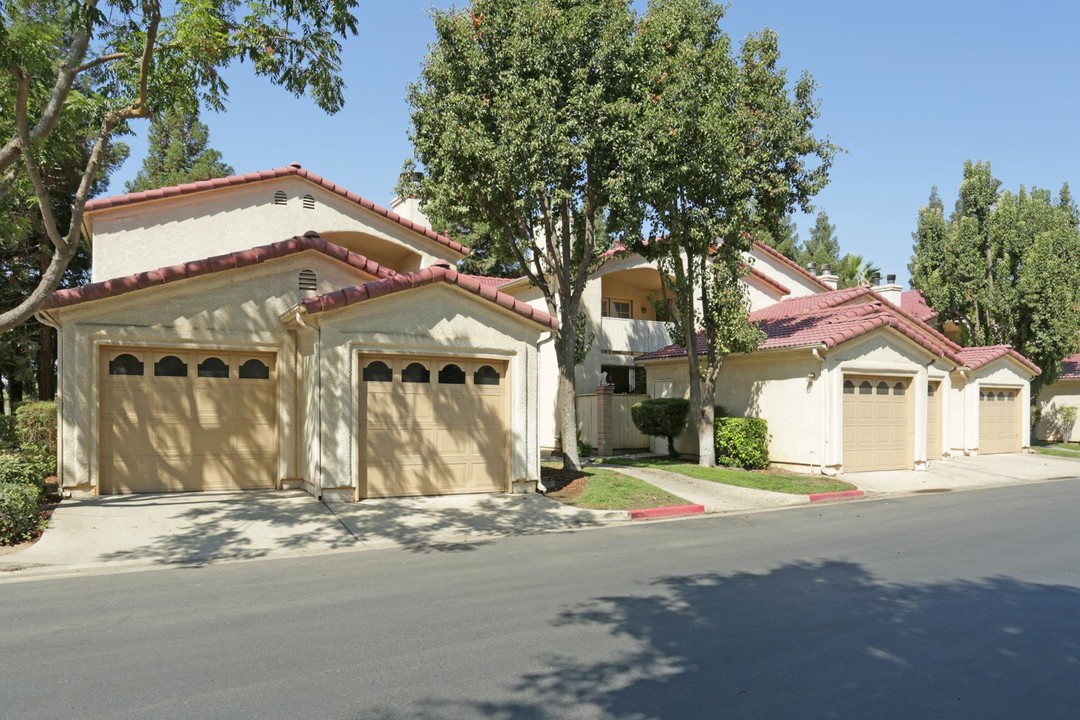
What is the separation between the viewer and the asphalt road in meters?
4.86

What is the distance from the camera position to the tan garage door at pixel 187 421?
1309 centimetres

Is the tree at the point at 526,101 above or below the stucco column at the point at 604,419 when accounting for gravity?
above

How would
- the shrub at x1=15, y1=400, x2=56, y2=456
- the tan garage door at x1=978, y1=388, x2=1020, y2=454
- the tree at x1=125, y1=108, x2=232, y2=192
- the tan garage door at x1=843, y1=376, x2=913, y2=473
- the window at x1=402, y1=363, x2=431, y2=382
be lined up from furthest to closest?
1. the tree at x1=125, y1=108, x2=232, y2=192
2. the tan garage door at x1=978, y1=388, x2=1020, y2=454
3. the tan garage door at x1=843, y1=376, x2=913, y2=473
4. the shrub at x1=15, y1=400, x2=56, y2=456
5. the window at x1=402, y1=363, x2=431, y2=382

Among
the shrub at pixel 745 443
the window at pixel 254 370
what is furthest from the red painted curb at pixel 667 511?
the window at pixel 254 370

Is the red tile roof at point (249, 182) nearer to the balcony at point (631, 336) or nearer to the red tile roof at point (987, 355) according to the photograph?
the balcony at point (631, 336)

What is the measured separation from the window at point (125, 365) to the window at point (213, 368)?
966mm

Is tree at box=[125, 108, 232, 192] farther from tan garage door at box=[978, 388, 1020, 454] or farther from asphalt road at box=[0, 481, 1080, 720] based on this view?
tan garage door at box=[978, 388, 1020, 454]

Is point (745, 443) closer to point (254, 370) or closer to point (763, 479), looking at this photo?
point (763, 479)

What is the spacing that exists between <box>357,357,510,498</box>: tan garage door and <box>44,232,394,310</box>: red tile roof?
257 centimetres

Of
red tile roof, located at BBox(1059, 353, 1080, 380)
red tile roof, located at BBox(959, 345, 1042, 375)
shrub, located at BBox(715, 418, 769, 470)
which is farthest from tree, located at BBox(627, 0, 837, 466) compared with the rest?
red tile roof, located at BBox(1059, 353, 1080, 380)

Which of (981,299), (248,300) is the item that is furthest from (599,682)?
(981,299)

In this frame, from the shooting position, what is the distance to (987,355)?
25.0m

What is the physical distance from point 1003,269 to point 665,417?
13886 mm

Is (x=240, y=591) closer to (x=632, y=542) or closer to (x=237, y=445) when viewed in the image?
(x=632, y=542)
